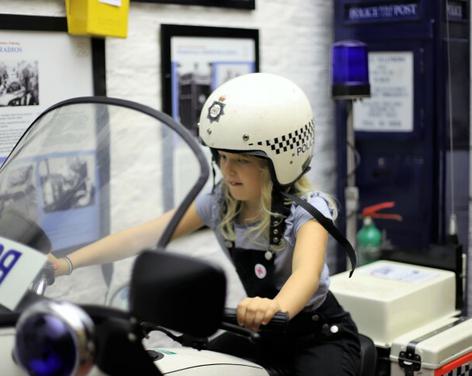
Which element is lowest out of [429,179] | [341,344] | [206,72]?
[341,344]

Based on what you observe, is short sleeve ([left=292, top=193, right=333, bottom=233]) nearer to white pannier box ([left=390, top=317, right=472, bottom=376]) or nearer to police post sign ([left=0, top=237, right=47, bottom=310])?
white pannier box ([left=390, top=317, right=472, bottom=376])

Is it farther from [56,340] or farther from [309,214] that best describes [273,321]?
[309,214]

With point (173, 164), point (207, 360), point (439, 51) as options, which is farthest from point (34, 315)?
point (439, 51)


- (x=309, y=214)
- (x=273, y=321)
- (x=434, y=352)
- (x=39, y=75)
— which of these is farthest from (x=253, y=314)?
(x=39, y=75)

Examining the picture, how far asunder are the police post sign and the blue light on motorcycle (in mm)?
194

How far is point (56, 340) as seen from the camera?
134 centimetres

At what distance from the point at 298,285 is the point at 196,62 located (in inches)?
78.0

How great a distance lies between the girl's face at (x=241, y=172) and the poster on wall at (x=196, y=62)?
1444mm

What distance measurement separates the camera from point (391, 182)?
4559 mm

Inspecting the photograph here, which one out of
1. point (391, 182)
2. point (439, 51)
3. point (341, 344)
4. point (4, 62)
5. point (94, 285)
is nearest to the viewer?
point (94, 285)

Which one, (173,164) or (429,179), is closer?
(173,164)

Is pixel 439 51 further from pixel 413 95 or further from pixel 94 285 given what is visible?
pixel 94 285

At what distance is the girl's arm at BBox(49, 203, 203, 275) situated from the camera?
1.63 meters

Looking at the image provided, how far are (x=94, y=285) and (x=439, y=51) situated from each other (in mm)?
3012
